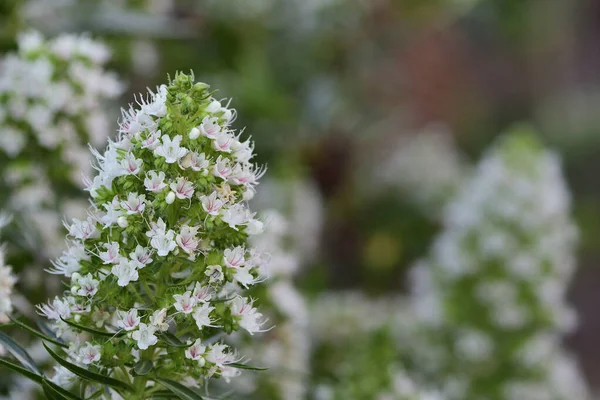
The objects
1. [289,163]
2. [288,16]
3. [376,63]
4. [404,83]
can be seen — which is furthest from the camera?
[404,83]

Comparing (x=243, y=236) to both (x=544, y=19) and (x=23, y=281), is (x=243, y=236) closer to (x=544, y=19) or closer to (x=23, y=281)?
(x=23, y=281)

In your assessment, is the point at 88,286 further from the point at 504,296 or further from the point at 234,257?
the point at 504,296

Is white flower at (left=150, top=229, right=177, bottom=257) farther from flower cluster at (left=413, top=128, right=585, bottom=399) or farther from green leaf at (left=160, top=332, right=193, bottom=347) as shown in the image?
flower cluster at (left=413, top=128, right=585, bottom=399)

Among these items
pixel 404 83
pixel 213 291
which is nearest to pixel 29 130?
pixel 213 291

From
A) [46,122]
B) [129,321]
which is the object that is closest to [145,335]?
[129,321]

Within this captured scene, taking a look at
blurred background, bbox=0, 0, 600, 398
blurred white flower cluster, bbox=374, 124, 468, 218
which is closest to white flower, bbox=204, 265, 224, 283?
blurred background, bbox=0, 0, 600, 398
